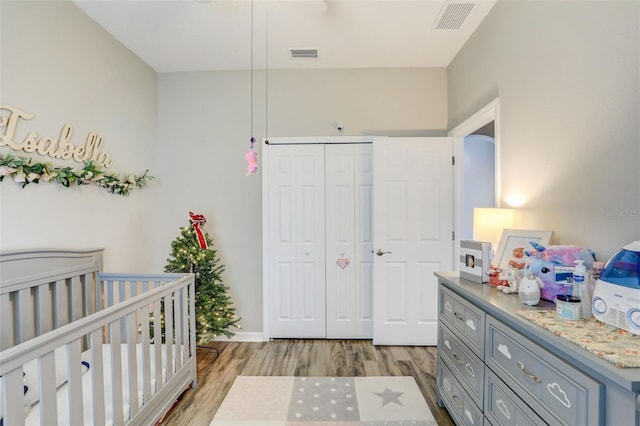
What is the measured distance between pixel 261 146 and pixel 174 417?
2300 millimetres

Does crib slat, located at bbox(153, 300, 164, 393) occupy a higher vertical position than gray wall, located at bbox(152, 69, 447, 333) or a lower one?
lower

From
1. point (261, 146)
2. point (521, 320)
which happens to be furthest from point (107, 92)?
point (521, 320)

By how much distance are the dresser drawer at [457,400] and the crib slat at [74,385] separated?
177cm

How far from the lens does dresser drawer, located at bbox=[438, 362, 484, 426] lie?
1.45 metres

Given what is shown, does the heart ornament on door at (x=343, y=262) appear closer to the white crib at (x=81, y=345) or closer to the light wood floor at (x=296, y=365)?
the light wood floor at (x=296, y=365)

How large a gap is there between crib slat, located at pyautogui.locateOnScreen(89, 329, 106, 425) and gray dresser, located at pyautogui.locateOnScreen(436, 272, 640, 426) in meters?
1.74

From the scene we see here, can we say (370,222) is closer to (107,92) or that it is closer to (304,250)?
(304,250)

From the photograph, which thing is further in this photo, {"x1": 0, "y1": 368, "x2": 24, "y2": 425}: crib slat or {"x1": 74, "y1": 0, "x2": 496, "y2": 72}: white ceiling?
{"x1": 74, "y1": 0, "x2": 496, "y2": 72}: white ceiling

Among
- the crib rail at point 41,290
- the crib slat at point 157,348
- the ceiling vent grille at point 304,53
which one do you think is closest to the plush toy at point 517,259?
the crib slat at point 157,348

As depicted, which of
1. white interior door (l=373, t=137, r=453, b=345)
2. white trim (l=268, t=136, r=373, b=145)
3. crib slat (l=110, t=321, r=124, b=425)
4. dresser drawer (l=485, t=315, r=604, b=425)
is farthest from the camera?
white trim (l=268, t=136, r=373, b=145)

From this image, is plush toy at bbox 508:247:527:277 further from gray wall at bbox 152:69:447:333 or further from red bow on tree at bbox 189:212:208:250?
red bow on tree at bbox 189:212:208:250

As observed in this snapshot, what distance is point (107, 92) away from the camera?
2.38 meters

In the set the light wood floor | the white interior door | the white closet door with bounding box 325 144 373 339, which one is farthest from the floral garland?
the white interior door

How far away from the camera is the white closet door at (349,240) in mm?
2920
